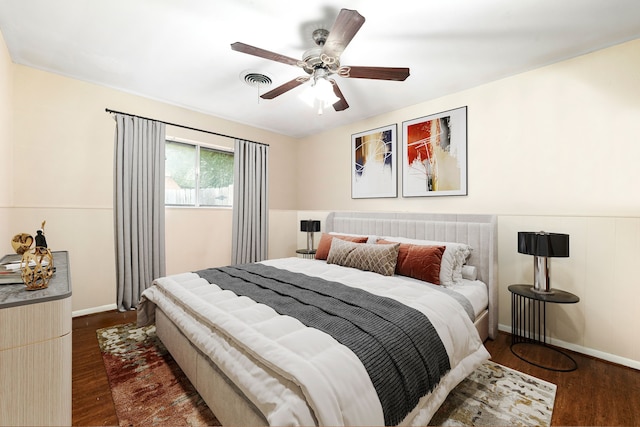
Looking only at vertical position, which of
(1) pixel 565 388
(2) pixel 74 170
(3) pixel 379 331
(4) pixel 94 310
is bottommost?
(1) pixel 565 388

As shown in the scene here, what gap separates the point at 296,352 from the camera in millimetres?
1228

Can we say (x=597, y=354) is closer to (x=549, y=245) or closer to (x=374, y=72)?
(x=549, y=245)

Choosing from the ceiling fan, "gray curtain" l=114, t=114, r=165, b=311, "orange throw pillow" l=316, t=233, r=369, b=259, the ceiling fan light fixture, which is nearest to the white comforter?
"orange throw pillow" l=316, t=233, r=369, b=259

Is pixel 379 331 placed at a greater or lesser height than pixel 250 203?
lesser

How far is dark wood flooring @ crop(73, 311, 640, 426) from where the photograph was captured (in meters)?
1.59

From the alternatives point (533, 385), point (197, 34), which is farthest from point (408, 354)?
point (197, 34)

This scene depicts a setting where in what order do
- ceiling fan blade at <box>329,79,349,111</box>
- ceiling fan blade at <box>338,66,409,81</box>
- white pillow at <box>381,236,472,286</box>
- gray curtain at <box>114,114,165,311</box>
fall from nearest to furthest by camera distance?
1. ceiling fan blade at <box>338,66,409,81</box>
2. ceiling fan blade at <box>329,79,349,111</box>
3. white pillow at <box>381,236,472,286</box>
4. gray curtain at <box>114,114,165,311</box>

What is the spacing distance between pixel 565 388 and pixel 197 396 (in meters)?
2.47

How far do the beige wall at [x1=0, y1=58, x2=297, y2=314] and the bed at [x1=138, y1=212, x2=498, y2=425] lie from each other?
112cm

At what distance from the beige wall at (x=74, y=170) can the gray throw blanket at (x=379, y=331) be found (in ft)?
6.42

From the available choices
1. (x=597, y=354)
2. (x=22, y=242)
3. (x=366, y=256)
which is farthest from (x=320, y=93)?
(x=597, y=354)

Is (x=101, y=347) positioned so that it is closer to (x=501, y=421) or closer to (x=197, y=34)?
(x=197, y=34)

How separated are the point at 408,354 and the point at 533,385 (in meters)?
1.23

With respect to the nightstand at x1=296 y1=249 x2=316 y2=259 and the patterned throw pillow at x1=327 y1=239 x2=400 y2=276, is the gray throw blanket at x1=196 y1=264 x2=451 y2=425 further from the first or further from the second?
the nightstand at x1=296 y1=249 x2=316 y2=259
